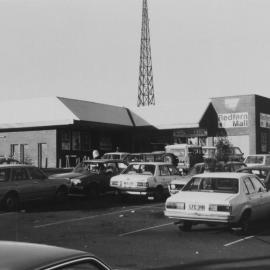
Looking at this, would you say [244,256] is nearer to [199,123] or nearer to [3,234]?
[3,234]

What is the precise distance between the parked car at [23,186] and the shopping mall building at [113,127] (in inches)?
695

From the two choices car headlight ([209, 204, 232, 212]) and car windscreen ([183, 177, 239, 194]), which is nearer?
car headlight ([209, 204, 232, 212])

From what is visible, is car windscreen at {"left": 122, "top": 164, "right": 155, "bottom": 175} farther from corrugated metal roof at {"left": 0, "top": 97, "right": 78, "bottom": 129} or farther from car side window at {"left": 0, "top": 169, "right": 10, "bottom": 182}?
corrugated metal roof at {"left": 0, "top": 97, "right": 78, "bottom": 129}

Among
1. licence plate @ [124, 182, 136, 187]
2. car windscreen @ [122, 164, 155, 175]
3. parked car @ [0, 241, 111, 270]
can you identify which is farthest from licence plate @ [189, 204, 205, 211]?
parked car @ [0, 241, 111, 270]

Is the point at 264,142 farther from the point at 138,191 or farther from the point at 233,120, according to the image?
the point at 138,191

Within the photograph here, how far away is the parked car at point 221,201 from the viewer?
11.5m

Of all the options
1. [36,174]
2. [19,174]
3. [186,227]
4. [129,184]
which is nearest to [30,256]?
[186,227]

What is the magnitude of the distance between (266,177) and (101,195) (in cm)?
675

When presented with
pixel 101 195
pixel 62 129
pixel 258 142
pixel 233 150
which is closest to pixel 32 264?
pixel 101 195

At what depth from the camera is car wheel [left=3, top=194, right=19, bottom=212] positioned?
53.4 feet

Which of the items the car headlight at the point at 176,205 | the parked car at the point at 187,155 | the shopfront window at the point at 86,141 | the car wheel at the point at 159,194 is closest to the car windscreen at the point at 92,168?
the car wheel at the point at 159,194

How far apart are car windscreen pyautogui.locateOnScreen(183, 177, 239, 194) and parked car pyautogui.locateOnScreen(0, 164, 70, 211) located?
6.12 metres

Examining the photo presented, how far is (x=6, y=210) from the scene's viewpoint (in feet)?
53.4

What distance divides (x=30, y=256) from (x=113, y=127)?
122ft
